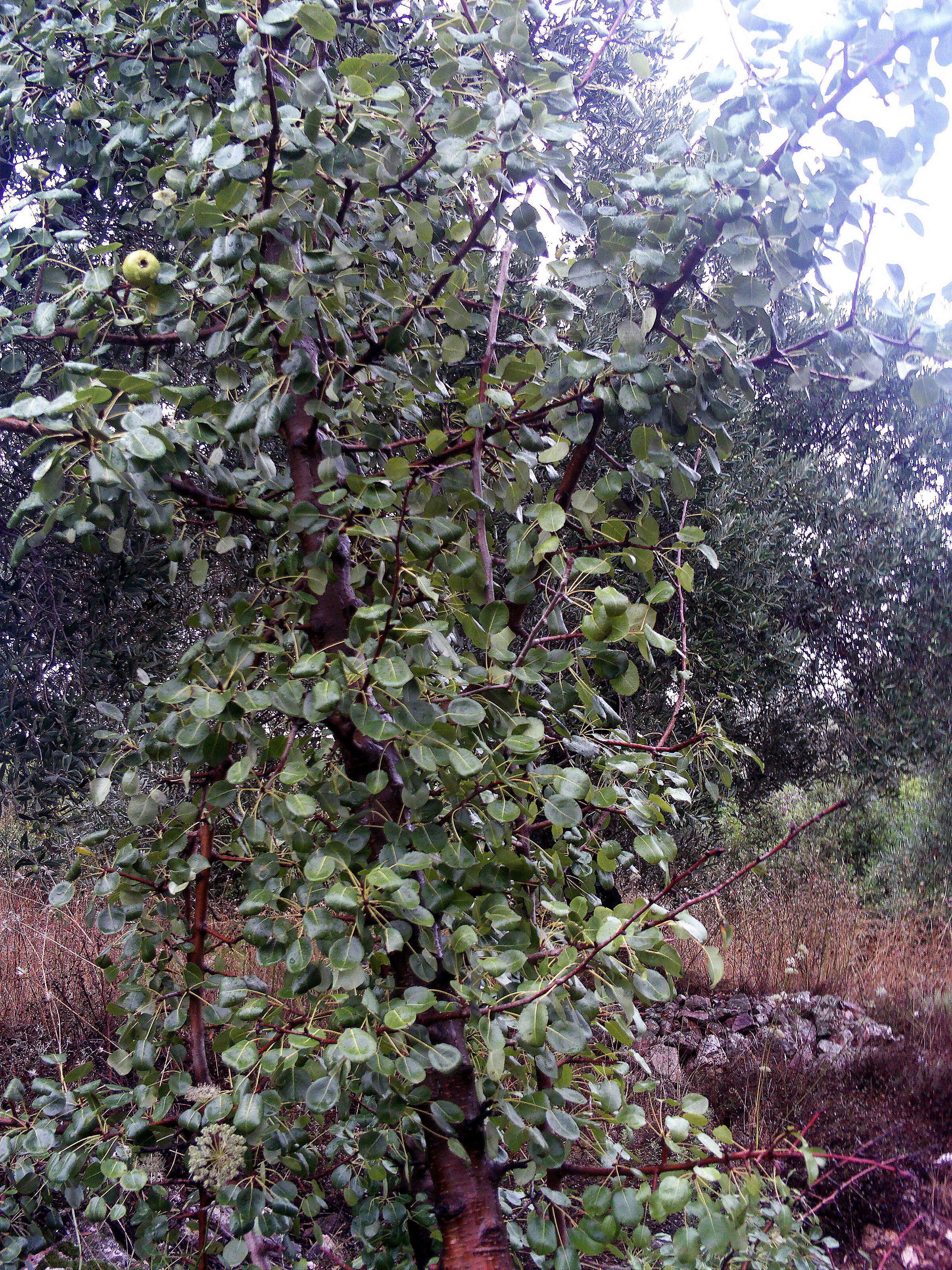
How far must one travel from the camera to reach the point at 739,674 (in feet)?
15.8

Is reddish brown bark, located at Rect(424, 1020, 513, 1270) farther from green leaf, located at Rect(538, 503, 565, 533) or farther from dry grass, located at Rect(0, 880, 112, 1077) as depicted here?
dry grass, located at Rect(0, 880, 112, 1077)

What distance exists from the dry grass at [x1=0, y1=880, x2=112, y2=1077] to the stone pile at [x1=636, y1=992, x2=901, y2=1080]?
2.49 meters

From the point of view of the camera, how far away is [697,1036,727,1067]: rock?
4.21 m

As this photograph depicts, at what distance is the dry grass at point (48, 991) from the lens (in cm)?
338

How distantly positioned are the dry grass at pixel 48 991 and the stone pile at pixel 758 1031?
2.49m

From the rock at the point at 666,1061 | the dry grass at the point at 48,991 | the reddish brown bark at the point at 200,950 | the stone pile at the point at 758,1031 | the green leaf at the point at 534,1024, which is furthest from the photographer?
the stone pile at the point at 758,1031

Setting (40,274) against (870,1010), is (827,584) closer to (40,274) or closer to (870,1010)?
(870,1010)

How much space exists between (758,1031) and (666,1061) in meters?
0.75

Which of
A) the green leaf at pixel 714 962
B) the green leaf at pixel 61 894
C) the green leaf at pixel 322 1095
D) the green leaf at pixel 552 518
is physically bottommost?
the green leaf at pixel 61 894

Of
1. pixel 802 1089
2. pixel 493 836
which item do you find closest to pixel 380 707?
pixel 493 836

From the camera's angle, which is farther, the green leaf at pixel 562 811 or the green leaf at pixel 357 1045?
the green leaf at pixel 562 811

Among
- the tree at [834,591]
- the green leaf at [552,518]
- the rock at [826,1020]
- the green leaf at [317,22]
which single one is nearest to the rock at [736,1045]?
the rock at [826,1020]

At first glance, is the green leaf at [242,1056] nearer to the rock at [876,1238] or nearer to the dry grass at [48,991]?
the dry grass at [48,991]

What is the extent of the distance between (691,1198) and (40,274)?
1823 mm
